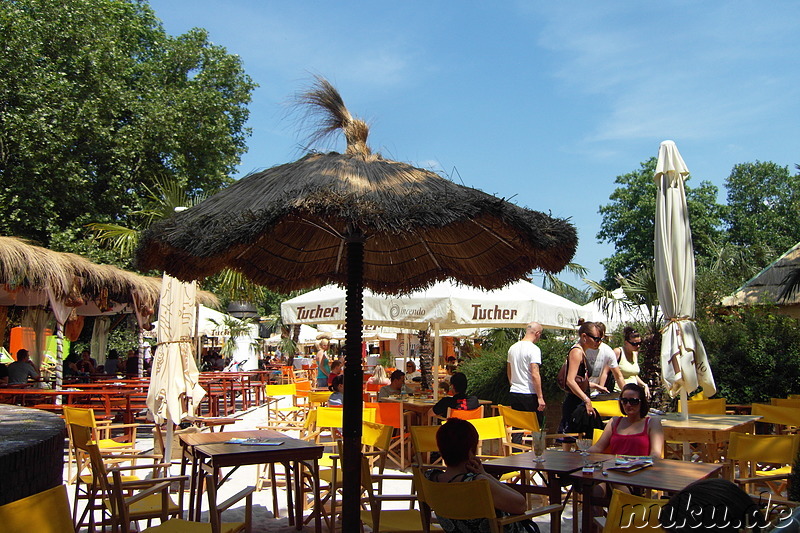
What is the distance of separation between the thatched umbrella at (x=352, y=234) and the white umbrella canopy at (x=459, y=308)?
248cm

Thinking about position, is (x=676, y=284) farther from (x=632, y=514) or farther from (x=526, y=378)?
(x=632, y=514)

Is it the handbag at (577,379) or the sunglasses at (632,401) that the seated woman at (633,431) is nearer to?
the sunglasses at (632,401)

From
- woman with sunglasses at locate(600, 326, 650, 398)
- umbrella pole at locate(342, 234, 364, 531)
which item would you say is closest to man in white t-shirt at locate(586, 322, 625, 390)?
woman with sunglasses at locate(600, 326, 650, 398)

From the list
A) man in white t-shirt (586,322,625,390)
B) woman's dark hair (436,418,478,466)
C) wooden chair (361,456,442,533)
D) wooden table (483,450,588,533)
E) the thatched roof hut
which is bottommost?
wooden chair (361,456,442,533)

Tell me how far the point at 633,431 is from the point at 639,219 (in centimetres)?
4143

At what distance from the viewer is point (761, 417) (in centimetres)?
653

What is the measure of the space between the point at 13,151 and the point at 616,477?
21.8 meters

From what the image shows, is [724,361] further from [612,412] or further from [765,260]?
[765,260]

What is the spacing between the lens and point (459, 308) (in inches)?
335

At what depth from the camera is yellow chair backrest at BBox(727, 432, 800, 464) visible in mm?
4887

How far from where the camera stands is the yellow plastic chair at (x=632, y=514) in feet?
9.35

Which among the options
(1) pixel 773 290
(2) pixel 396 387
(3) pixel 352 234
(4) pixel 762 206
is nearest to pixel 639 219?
(4) pixel 762 206

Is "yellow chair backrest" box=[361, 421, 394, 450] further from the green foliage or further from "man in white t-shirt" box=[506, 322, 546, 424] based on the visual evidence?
the green foliage

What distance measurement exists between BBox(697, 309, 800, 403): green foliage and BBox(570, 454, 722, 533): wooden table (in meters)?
6.54
